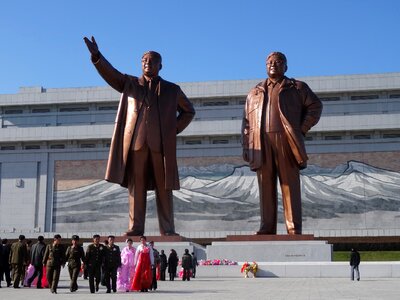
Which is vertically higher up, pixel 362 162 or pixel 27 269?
pixel 362 162

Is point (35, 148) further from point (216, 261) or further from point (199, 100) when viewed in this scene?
point (216, 261)

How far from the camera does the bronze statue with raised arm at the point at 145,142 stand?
14.2 metres

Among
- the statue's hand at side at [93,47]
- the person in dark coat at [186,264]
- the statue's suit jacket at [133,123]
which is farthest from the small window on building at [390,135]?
the statue's hand at side at [93,47]

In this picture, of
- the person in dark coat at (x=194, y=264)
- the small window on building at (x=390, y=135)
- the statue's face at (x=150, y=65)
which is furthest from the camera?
the small window on building at (x=390, y=135)

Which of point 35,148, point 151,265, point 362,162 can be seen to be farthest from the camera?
point 35,148

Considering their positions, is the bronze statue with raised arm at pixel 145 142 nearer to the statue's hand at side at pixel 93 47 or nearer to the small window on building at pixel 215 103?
the statue's hand at side at pixel 93 47

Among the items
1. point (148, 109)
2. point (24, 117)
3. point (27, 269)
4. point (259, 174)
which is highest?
point (24, 117)

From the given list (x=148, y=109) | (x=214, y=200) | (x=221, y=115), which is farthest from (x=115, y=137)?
(x=221, y=115)

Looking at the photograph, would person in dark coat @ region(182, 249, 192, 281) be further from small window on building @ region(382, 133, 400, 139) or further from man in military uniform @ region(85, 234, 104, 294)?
small window on building @ region(382, 133, 400, 139)

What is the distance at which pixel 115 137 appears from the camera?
1451 cm

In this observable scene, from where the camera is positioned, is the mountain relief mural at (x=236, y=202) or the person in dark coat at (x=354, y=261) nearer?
the person in dark coat at (x=354, y=261)

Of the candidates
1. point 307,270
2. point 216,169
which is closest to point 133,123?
point 307,270

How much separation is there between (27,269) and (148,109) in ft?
14.8

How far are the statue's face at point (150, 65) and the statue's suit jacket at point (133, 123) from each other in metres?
0.23
